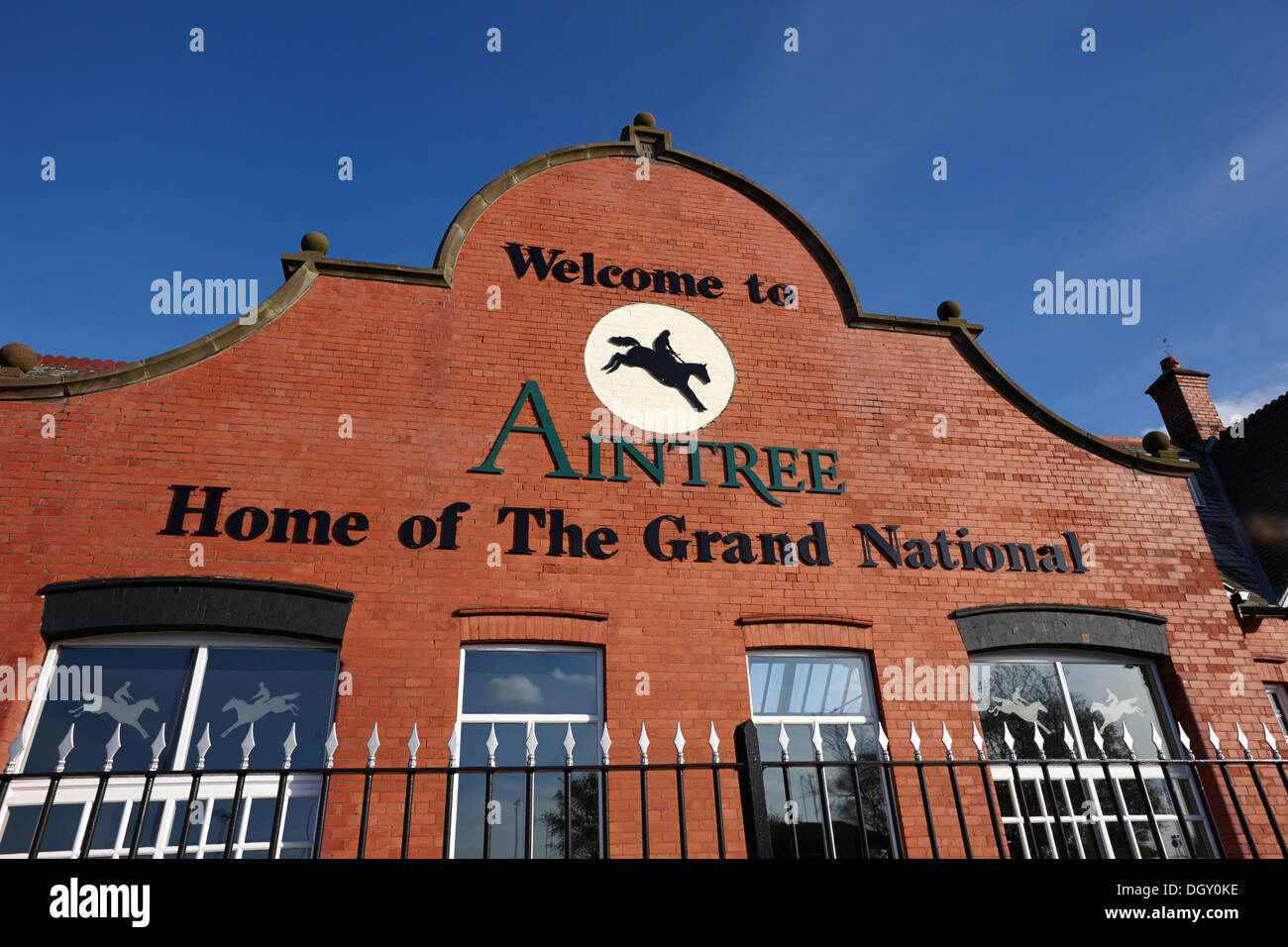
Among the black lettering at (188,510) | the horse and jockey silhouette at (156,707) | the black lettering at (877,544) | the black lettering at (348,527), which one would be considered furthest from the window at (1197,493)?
the black lettering at (188,510)

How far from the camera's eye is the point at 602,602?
6.42 m

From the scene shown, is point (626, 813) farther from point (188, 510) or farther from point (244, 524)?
point (188, 510)

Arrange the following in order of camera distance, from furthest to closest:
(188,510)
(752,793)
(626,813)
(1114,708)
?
(1114,708)
(188,510)
(626,813)
(752,793)

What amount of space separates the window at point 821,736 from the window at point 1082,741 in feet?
3.53

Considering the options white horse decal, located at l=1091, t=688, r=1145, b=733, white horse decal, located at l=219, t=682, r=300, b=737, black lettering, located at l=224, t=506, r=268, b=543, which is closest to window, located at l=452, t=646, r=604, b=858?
white horse decal, located at l=219, t=682, r=300, b=737

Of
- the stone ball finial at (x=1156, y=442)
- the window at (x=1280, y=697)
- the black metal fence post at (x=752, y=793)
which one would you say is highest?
the stone ball finial at (x=1156, y=442)

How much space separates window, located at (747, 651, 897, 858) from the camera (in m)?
5.91

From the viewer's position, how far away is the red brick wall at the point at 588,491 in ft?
19.4

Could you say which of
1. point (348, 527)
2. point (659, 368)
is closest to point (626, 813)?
point (348, 527)

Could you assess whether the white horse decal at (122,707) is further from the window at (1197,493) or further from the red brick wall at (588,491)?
the window at (1197,493)

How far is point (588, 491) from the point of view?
6.86 metres

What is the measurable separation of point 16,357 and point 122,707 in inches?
125

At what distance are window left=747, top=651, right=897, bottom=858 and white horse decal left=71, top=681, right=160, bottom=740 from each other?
462 cm
